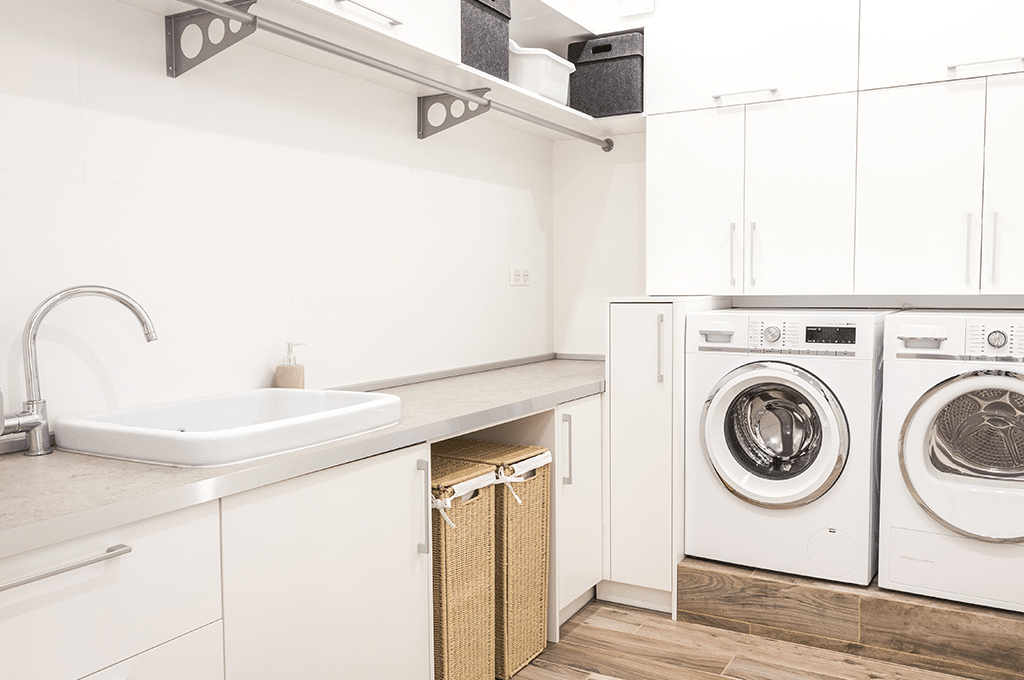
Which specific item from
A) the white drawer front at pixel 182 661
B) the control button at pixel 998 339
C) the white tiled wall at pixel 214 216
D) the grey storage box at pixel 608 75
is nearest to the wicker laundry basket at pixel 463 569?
the white tiled wall at pixel 214 216

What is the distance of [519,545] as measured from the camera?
7.68 feet

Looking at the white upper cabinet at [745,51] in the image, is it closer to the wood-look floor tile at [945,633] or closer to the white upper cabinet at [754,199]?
the white upper cabinet at [754,199]

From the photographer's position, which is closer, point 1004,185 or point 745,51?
point 1004,185

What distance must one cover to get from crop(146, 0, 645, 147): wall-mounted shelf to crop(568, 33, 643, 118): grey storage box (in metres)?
0.06

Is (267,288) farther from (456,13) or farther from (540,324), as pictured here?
(540,324)

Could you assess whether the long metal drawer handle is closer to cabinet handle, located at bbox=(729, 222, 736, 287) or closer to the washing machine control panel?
the washing machine control panel

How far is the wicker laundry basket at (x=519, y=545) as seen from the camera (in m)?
2.29

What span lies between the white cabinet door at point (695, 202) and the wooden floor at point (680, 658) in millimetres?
1249

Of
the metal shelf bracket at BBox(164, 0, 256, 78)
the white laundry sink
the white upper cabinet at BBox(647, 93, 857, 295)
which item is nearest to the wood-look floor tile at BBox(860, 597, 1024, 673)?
the white upper cabinet at BBox(647, 93, 857, 295)

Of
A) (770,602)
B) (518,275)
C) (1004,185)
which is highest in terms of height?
(1004,185)

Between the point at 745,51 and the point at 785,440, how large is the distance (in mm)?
1430

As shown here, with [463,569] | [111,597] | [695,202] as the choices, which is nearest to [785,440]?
[695,202]

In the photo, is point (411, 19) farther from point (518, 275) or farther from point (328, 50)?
point (518, 275)

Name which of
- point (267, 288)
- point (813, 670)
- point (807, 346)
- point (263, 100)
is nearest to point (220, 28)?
point (263, 100)
